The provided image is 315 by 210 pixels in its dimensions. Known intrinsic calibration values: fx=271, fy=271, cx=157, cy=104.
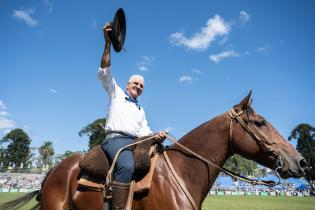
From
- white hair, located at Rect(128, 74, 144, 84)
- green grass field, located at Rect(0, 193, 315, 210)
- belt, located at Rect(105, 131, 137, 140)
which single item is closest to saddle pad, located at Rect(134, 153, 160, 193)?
belt, located at Rect(105, 131, 137, 140)

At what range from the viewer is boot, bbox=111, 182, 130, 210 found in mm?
3935

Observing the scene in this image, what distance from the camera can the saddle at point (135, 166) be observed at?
4.18 m

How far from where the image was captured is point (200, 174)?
A: 4.27 meters

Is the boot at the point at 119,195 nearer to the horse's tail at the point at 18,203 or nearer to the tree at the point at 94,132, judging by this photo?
the horse's tail at the point at 18,203

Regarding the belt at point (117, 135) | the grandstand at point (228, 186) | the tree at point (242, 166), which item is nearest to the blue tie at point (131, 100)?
the belt at point (117, 135)

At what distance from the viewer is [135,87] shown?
489 cm

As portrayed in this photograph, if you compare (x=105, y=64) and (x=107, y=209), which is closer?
(x=107, y=209)

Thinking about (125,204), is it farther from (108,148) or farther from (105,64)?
(105,64)

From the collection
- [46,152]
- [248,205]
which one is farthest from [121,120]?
[46,152]

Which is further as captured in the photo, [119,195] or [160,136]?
[160,136]

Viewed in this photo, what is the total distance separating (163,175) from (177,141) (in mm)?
749

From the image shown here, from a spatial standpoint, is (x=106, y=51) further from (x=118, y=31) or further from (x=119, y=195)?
(x=119, y=195)

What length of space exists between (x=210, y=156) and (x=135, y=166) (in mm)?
1219

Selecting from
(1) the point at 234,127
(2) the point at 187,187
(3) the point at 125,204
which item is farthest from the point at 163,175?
(1) the point at 234,127
